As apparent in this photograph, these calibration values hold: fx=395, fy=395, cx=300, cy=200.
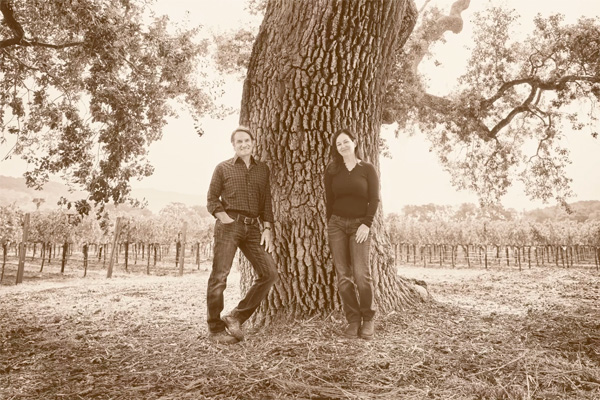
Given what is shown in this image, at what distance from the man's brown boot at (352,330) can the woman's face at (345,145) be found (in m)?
1.48

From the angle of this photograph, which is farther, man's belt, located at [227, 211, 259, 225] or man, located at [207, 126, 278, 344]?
man's belt, located at [227, 211, 259, 225]

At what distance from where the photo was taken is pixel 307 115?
12.7ft

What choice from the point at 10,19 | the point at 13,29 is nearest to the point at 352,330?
the point at 10,19

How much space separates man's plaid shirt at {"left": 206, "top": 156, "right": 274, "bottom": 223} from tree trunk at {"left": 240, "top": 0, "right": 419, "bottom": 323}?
0.90ft

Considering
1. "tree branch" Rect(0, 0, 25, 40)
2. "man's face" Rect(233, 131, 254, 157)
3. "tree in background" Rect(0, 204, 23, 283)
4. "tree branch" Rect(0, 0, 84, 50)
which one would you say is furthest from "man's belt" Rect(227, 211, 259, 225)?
"tree in background" Rect(0, 204, 23, 283)

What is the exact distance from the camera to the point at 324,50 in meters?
3.87

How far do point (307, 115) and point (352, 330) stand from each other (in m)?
2.04

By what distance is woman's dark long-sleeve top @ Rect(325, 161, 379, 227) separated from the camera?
→ 11.4 ft

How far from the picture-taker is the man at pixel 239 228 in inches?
133

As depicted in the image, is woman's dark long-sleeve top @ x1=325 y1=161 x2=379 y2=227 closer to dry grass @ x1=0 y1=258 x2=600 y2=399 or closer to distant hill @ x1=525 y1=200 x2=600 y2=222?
dry grass @ x1=0 y1=258 x2=600 y2=399

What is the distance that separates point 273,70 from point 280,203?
1.34 meters

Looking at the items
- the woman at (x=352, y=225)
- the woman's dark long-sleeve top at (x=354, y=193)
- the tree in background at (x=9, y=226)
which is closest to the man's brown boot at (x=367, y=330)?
the woman at (x=352, y=225)

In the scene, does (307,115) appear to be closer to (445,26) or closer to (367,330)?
(367,330)

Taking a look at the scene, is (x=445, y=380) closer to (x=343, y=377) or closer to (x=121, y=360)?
(x=343, y=377)
